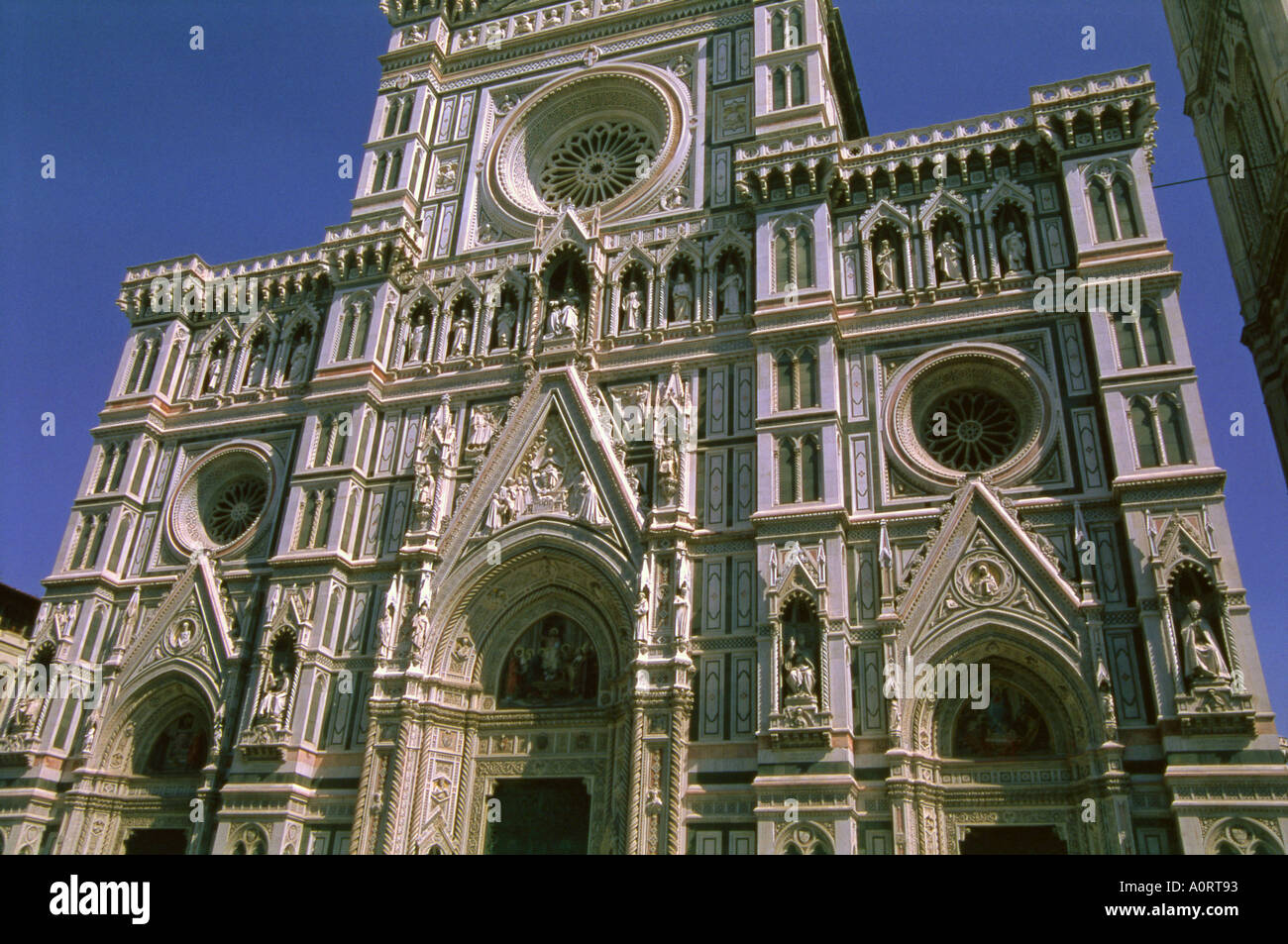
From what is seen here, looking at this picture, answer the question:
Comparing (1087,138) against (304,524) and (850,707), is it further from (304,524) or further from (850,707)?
(304,524)

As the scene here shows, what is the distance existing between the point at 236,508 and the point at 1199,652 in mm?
19998

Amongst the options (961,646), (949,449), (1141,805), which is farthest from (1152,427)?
Result: (1141,805)

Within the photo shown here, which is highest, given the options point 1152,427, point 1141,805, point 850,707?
point 1152,427

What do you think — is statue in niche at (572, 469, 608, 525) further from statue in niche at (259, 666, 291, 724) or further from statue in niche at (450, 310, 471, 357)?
statue in niche at (259, 666, 291, 724)

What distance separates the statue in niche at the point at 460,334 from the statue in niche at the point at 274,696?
8.06 metres

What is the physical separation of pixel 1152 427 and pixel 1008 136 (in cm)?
712

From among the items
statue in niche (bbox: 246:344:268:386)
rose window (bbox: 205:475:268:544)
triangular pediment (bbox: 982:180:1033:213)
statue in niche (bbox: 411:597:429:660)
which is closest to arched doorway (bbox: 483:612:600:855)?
statue in niche (bbox: 411:597:429:660)

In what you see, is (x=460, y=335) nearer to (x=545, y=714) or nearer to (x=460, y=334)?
(x=460, y=334)

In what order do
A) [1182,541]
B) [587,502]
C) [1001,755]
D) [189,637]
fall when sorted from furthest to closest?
[189,637]
[587,502]
[1001,755]
[1182,541]

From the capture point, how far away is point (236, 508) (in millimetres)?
23906

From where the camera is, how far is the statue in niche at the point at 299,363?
24.9 meters

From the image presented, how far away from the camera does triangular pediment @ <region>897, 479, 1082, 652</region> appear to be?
16.5 metres

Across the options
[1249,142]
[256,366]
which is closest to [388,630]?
[256,366]

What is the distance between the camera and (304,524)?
72.2 feet
